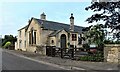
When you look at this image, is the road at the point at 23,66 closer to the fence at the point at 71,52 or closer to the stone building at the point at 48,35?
the fence at the point at 71,52

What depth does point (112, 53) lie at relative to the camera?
772 inches

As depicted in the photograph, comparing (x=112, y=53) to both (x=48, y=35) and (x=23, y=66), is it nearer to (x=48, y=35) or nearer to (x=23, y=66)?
(x=23, y=66)

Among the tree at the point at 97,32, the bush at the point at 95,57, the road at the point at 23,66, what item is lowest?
the road at the point at 23,66

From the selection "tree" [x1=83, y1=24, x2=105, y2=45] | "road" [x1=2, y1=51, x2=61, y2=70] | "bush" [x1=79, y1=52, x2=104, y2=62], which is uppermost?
"tree" [x1=83, y1=24, x2=105, y2=45]

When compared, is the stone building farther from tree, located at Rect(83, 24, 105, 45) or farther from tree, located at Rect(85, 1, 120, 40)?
tree, located at Rect(85, 1, 120, 40)

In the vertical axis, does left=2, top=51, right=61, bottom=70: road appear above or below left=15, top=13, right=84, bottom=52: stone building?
below

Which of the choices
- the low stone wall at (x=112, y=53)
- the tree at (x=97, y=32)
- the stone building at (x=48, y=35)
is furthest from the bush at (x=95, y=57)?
the stone building at (x=48, y=35)

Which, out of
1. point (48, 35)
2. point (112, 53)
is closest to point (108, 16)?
point (112, 53)

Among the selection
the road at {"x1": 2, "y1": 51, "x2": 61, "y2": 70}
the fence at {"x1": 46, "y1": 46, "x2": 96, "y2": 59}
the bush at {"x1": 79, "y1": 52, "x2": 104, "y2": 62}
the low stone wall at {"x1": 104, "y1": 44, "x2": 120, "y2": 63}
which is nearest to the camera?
the road at {"x1": 2, "y1": 51, "x2": 61, "y2": 70}

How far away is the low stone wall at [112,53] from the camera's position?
1906 cm

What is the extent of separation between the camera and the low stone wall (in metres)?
19.1

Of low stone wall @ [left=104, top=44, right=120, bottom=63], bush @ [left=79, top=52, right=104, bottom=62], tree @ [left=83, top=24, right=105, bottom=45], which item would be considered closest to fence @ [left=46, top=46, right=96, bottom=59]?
bush @ [left=79, top=52, right=104, bottom=62]

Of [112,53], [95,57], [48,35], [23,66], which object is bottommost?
[23,66]

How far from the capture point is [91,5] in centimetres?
2138
